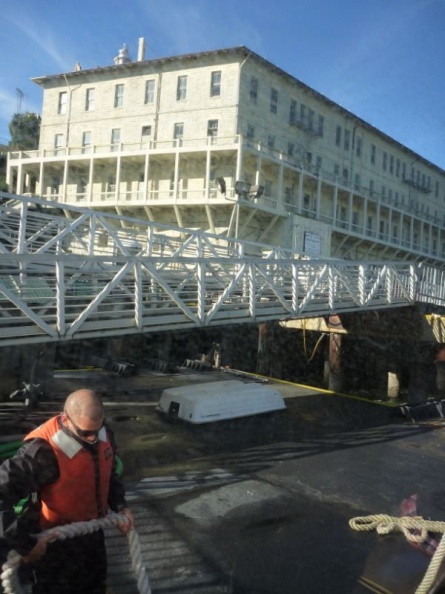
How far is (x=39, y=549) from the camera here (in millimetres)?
2562

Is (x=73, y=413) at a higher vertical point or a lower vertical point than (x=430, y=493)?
higher

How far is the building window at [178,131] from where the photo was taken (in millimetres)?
33062

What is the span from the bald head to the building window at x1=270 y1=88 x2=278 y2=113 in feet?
110

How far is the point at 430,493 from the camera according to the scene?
6.13m

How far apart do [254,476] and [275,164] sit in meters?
28.0

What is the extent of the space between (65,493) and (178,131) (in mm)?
32932

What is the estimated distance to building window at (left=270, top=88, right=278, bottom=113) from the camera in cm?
3334

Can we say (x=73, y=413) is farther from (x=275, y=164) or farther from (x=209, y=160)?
(x=275, y=164)

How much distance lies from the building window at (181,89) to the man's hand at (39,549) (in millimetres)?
33681

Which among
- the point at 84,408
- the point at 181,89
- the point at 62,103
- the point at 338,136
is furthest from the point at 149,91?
the point at 84,408

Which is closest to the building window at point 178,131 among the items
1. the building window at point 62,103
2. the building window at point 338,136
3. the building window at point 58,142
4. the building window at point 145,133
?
the building window at point 145,133

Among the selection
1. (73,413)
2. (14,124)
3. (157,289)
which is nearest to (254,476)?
(73,413)

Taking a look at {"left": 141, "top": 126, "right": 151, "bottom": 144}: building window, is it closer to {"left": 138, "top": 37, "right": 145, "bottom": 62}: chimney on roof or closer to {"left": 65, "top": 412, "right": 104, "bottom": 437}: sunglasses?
{"left": 138, "top": 37, "right": 145, "bottom": 62}: chimney on roof

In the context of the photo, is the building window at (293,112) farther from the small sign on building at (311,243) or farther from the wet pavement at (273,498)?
the wet pavement at (273,498)
